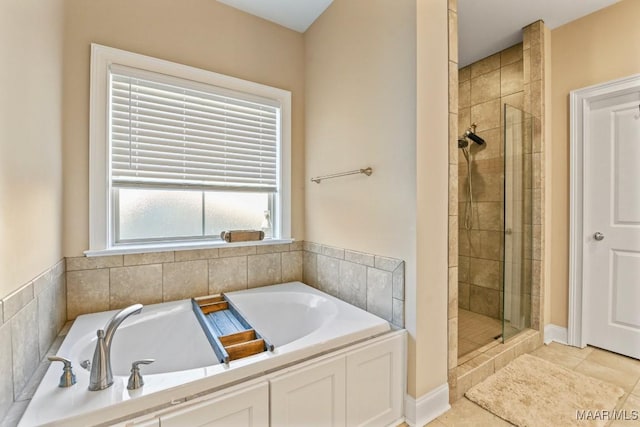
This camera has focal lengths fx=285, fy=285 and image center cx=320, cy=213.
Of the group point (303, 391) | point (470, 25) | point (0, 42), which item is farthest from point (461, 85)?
point (0, 42)

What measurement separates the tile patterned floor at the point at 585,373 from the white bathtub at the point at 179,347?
68 centimetres

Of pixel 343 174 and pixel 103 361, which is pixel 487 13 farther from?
pixel 103 361

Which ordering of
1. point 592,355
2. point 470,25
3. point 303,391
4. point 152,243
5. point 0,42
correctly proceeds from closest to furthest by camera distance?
point 0,42 < point 303,391 < point 152,243 < point 592,355 < point 470,25

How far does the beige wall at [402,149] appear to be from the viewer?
5.20 ft

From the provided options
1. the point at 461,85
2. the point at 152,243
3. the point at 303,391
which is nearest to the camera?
the point at 303,391

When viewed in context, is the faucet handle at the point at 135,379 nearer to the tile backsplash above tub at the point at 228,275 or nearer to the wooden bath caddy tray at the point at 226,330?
the wooden bath caddy tray at the point at 226,330

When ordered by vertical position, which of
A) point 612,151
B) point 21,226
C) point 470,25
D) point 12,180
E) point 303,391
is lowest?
point 303,391

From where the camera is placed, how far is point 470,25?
2.51 m

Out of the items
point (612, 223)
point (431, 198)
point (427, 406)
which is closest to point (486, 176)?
point (612, 223)

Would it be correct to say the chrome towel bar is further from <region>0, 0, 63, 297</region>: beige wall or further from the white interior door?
the white interior door

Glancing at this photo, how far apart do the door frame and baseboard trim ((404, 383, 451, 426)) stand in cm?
161

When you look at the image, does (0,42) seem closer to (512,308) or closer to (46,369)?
(46,369)

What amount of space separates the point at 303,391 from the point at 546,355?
219cm

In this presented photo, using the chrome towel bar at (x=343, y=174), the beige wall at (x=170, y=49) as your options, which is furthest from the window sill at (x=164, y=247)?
the chrome towel bar at (x=343, y=174)
